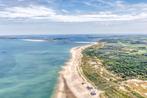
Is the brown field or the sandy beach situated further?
the brown field

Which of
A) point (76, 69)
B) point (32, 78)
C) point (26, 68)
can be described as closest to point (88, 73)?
point (76, 69)

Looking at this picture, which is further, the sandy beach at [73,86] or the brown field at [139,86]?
the brown field at [139,86]

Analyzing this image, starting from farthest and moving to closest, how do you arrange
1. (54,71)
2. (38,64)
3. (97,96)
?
1. (38,64)
2. (54,71)
3. (97,96)

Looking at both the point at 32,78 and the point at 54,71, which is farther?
the point at 54,71

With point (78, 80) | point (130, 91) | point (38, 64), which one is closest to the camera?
point (130, 91)

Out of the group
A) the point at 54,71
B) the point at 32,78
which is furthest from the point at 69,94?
the point at 54,71

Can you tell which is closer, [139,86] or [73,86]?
[73,86]

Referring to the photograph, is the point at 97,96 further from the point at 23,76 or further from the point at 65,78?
the point at 23,76

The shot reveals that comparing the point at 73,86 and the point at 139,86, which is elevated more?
the point at 73,86

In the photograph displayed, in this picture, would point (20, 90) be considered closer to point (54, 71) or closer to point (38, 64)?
point (54, 71)
